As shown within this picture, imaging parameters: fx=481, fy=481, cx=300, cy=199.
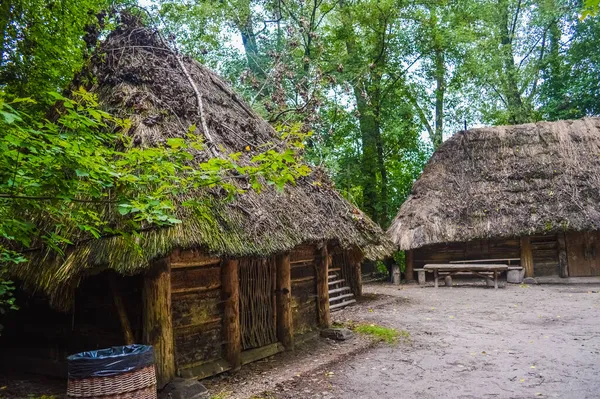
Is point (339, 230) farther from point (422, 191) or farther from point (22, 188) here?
point (422, 191)

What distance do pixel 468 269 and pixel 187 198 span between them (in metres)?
11.4

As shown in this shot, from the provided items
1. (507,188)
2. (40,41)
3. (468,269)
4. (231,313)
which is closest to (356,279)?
(468,269)

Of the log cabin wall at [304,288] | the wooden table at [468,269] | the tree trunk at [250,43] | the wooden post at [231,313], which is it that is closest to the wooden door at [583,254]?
the wooden table at [468,269]

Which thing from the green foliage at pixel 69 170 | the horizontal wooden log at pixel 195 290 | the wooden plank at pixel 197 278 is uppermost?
the green foliage at pixel 69 170

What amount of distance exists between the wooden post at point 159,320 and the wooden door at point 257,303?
1562 millimetres

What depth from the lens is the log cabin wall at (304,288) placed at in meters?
8.13

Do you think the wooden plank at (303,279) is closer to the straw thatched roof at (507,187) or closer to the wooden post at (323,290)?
the wooden post at (323,290)

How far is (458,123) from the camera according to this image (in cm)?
2327

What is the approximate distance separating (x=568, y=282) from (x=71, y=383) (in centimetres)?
1489

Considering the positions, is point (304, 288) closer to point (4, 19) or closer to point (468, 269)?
point (4, 19)

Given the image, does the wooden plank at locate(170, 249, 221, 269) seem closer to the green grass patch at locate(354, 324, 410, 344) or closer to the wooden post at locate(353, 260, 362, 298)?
the green grass patch at locate(354, 324, 410, 344)

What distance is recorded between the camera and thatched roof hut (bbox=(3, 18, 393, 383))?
5.46 meters

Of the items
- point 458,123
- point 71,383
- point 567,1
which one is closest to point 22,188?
point 71,383

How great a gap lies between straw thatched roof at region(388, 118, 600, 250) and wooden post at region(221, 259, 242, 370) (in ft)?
31.4
